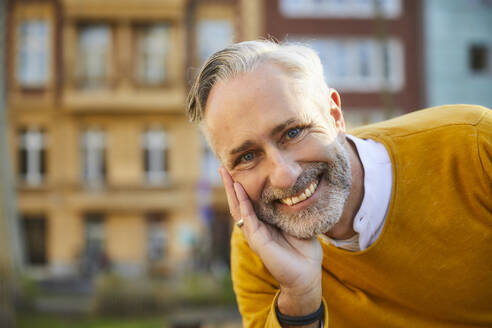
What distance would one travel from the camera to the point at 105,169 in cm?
1872

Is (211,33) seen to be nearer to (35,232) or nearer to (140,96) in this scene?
(140,96)

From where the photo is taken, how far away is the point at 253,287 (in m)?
2.16

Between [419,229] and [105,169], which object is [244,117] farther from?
[105,169]

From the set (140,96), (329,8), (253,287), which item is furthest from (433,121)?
(329,8)

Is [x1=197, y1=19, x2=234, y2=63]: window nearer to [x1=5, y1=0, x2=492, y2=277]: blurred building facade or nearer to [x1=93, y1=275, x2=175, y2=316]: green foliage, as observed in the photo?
[x1=5, y1=0, x2=492, y2=277]: blurred building facade

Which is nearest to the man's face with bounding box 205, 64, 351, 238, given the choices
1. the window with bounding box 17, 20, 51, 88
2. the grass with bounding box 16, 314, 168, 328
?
the grass with bounding box 16, 314, 168, 328

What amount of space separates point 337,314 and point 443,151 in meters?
0.85

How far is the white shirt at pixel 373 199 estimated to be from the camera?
77.6 inches

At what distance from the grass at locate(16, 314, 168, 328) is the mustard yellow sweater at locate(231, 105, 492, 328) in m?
6.51

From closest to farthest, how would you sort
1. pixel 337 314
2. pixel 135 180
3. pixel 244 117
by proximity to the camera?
pixel 244 117 < pixel 337 314 < pixel 135 180

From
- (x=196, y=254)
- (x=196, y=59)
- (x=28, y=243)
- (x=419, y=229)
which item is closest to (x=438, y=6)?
(x=196, y=59)

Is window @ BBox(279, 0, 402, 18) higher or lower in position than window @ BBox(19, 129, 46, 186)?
higher

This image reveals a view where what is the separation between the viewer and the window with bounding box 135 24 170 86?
Result: 19.0 m

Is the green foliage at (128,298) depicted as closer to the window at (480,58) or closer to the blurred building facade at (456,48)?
the blurred building facade at (456,48)
